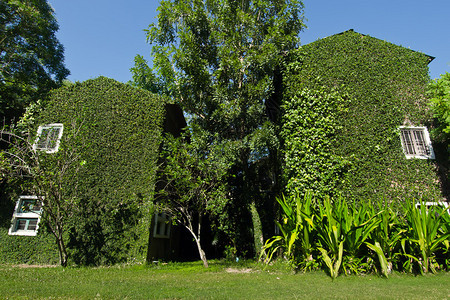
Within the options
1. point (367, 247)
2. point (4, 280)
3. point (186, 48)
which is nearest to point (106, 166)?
point (4, 280)

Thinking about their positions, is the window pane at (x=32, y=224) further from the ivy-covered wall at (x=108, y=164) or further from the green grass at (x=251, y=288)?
the green grass at (x=251, y=288)

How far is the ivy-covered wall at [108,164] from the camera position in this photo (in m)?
9.24

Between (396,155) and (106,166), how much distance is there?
11.0 meters

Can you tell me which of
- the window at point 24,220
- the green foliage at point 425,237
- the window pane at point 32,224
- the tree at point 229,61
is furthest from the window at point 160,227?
the green foliage at point 425,237

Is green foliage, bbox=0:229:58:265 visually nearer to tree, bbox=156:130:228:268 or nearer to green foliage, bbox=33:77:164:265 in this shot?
green foliage, bbox=33:77:164:265

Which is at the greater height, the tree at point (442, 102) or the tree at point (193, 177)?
the tree at point (442, 102)

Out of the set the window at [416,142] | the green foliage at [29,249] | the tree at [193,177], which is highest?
the window at [416,142]

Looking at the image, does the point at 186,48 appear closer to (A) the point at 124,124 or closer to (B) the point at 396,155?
(A) the point at 124,124

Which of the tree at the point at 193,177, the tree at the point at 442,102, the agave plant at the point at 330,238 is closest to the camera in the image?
the agave plant at the point at 330,238

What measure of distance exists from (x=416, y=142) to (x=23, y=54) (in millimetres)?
18798

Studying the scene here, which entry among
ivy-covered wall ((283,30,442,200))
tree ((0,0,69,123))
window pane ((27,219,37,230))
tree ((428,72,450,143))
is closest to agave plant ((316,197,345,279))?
ivy-covered wall ((283,30,442,200))

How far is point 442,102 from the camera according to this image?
853 cm

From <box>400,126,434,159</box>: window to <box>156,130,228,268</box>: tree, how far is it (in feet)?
22.9

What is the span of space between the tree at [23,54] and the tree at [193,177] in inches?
328
